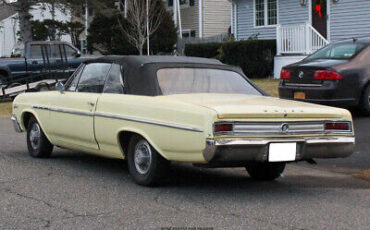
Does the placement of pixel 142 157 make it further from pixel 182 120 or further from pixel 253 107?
pixel 253 107

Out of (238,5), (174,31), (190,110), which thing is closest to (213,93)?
(190,110)

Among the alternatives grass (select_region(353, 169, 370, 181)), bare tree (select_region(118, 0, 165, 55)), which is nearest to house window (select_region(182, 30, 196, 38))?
bare tree (select_region(118, 0, 165, 55))

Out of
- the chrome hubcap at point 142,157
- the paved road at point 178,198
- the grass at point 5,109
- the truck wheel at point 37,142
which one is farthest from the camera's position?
the grass at point 5,109

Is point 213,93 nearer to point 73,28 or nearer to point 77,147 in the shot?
point 77,147

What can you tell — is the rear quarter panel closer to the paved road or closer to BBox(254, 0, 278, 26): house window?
the paved road

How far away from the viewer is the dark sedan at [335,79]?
11938mm

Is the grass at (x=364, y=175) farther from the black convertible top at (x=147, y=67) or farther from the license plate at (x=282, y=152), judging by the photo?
the black convertible top at (x=147, y=67)

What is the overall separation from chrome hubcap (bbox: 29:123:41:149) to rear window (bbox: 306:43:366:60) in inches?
255

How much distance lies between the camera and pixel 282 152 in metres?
6.07

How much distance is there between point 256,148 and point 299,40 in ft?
58.3

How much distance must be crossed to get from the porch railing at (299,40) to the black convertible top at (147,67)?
15.7m

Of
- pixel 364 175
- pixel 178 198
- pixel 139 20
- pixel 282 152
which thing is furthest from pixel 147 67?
pixel 139 20

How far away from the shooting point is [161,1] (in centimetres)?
3606

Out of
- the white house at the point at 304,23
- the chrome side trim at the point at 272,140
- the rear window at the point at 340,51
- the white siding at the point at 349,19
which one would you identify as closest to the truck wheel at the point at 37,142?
the chrome side trim at the point at 272,140
